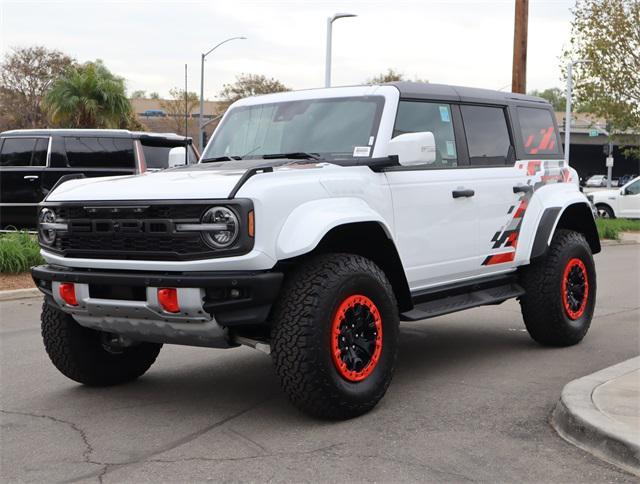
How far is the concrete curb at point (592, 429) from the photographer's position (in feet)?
14.9

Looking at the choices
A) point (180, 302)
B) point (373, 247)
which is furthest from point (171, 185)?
point (373, 247)

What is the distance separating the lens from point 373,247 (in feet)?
19.7

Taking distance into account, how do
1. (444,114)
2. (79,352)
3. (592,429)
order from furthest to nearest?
(444,114)
(79,352)
(592,429)

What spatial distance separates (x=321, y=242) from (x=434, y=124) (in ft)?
5.70

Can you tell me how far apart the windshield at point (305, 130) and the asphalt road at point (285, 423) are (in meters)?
1.66

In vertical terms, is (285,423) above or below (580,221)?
below

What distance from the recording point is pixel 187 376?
6.78m

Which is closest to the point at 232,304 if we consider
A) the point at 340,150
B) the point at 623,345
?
the point at 340,150

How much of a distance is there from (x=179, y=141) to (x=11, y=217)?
3140mm

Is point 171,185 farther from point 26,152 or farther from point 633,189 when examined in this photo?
point 633,189

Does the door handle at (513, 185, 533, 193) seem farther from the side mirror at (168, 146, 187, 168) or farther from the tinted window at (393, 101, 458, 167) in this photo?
the side mirror at (168, 146, 187, 168)

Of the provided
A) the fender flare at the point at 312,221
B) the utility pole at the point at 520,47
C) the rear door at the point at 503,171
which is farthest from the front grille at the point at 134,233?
the utility pole at the point at 520,47

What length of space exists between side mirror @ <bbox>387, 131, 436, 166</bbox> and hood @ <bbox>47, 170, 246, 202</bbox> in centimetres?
106

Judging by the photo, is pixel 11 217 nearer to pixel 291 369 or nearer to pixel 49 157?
pixel 49 157
